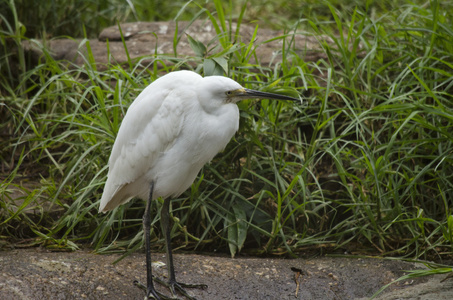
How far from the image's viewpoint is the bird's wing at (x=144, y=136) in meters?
2.58

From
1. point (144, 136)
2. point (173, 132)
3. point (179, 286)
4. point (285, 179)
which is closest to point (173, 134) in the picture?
point (173, 132)

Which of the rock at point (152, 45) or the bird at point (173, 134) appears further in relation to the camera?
the rock at point (152, 45)

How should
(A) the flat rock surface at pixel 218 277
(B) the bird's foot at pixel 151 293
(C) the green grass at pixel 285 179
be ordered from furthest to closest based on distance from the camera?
(C) the green grass at pixel 285 179
(B) the bird's foot at pixel 151 293
(A) the flat rock surface at pixel 218 277

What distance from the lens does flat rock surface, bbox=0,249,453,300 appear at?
246 cm

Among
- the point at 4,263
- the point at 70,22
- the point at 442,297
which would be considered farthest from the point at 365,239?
the point at 70,22

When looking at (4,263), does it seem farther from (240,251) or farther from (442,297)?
(442,297)

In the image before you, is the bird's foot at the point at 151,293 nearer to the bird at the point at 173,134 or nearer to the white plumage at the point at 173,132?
the bird at the point at 173,134

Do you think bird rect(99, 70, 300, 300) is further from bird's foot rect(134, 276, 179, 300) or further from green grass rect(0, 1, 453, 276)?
green grass rect(0, 1, 453, 276)

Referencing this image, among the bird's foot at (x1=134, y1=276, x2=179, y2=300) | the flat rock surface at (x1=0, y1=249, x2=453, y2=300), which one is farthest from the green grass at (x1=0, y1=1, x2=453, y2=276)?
the bird's foot at (x1=134, y1=276, x2=179, y2=300)

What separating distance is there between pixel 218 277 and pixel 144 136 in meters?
0.74

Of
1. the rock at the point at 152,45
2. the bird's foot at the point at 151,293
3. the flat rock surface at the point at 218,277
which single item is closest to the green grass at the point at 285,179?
the flat rock surface at the point at 218,277


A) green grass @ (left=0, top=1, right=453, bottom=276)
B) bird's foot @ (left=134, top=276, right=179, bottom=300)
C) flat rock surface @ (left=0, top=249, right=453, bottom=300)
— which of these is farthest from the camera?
green grass @ (left=0, top=1, right=453, bottom=276)

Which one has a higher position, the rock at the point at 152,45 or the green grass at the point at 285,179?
the rock at the point at 152,45

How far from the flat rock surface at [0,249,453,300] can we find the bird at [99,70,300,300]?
14 centimetres
